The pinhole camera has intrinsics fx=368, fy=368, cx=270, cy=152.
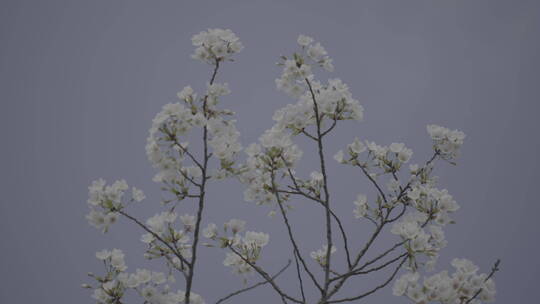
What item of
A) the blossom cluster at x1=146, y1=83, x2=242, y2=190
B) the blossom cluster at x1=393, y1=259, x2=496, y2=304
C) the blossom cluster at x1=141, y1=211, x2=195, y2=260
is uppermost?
the blossom cluster at x1=146, y1=83, x2=242, y2=190

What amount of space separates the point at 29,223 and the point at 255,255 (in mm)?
226248

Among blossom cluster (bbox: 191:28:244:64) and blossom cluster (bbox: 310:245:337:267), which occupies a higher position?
blossom cluster (bbox: 191:28:244:64)

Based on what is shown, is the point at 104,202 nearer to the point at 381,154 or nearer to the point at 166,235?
the point at 166,235

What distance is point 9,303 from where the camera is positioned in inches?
4461

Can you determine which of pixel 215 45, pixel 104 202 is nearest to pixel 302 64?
pixel 215 45

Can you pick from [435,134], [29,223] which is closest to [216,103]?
[435,134]

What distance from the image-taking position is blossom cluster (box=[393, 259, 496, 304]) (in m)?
2.01

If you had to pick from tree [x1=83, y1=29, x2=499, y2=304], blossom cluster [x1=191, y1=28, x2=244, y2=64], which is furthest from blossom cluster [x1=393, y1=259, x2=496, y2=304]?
blossom cluster [x1=191, y1=28, x2=244, y2=64]

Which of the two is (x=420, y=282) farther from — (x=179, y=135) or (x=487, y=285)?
(x=179, y=135)

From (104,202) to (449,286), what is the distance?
6.81 ft

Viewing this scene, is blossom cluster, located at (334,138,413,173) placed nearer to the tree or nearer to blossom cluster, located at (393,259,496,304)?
the tree

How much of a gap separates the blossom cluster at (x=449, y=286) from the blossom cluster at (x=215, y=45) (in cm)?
183

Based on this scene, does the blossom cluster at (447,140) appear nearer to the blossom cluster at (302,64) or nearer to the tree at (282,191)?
the tree at (282,191)

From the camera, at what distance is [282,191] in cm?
248
